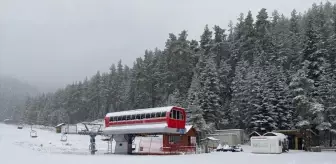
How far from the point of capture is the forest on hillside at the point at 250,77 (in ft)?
168

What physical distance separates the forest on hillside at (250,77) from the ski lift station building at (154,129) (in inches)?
327

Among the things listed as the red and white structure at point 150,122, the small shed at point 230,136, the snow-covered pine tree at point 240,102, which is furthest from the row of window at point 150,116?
the snow-covered pine tree at point 240,102

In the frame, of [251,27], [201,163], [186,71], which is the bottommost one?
[201,163]

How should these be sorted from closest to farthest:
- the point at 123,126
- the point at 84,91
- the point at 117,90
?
the point at 123,126 < the point at 117,90 < the point at 84,91

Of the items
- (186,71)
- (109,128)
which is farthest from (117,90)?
(109,128)

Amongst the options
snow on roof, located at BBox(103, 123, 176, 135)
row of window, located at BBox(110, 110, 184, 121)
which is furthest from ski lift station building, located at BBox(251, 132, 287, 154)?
snow on roof, located at BBox(103, 123, 176, 135)

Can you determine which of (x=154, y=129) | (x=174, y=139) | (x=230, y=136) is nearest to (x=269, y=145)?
(x=174, y=139)

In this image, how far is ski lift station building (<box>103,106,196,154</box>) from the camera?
41094 millimetres

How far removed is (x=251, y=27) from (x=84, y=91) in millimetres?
69216

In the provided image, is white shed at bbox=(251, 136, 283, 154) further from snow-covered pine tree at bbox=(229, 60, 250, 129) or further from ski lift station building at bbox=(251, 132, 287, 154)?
snow-covered pine tree at bbox=(229, 60, 250, 129)

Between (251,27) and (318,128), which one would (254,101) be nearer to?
(318,128)

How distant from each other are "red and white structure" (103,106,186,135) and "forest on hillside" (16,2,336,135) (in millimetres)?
9886

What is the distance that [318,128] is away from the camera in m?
47.4

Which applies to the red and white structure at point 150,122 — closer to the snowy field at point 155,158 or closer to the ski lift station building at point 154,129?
the ski lift station building at point 154,129
